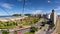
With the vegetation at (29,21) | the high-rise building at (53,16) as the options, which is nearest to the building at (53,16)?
the high-rise building at (53,16)

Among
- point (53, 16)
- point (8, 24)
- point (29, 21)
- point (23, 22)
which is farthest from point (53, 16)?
point (8, 24)

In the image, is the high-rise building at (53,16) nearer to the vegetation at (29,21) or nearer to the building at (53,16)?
the building at (53,16)

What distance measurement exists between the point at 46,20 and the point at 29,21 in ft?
1.12

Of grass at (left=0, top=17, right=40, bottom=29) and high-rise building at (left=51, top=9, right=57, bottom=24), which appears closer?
grass at (left=0, top=17, right=40, bottom=29)

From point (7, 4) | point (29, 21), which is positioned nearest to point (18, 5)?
point (7, 4)

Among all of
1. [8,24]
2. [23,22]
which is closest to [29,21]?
[23,22]

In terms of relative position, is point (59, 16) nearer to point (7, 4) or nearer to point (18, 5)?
point (18, 5)

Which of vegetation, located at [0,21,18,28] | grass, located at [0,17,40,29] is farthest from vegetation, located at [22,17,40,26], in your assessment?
vegetation, located at [0,21,18,28]

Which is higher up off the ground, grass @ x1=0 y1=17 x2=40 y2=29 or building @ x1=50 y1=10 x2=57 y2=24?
building @ x1=50 y1=10 x2=57 y2=24

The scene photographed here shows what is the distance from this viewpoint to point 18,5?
2555mm

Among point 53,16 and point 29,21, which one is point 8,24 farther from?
point 53,16

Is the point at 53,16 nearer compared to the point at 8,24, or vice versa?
the point at 8,24

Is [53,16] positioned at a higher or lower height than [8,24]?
higher

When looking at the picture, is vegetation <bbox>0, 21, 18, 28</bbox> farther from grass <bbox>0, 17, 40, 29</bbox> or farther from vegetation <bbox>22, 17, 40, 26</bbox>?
vegetation <bbox>22, 17, 40, 26</bbox>
